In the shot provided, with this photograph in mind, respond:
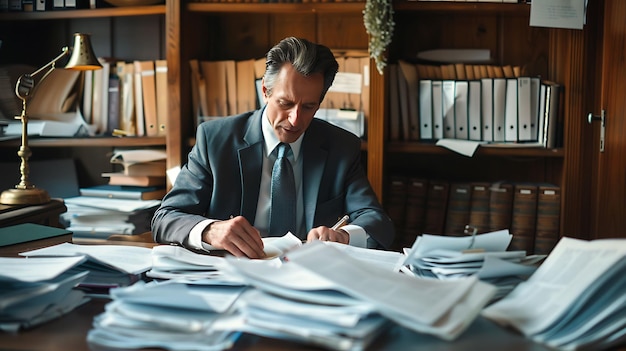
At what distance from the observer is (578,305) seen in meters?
0.99

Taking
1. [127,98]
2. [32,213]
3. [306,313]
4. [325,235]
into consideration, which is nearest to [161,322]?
[306,313]

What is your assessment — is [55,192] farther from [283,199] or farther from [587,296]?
[587,296]

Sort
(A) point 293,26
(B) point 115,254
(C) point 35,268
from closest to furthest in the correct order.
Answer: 1. (C) point 35,268
2. (B) point 115,254
3. (A) point 293,26

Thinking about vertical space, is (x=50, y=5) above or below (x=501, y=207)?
above

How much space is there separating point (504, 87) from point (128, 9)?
1583mm

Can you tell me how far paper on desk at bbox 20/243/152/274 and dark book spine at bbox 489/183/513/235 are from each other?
1.67 metres

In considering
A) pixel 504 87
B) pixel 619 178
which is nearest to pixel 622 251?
pixel 619 178

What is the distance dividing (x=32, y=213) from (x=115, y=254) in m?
0.97

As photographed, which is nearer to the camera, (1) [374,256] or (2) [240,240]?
(1) [374,256]

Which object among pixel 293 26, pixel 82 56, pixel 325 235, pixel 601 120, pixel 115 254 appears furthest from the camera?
pixel 293 26

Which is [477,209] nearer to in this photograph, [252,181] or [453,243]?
[252,181]

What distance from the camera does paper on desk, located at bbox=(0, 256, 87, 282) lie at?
3.57ft

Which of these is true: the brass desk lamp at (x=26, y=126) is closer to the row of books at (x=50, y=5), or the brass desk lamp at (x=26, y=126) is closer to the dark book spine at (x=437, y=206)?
the row of books at (x=50, y=5)

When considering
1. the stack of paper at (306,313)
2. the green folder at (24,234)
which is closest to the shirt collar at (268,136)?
the green folder at (24,234)
